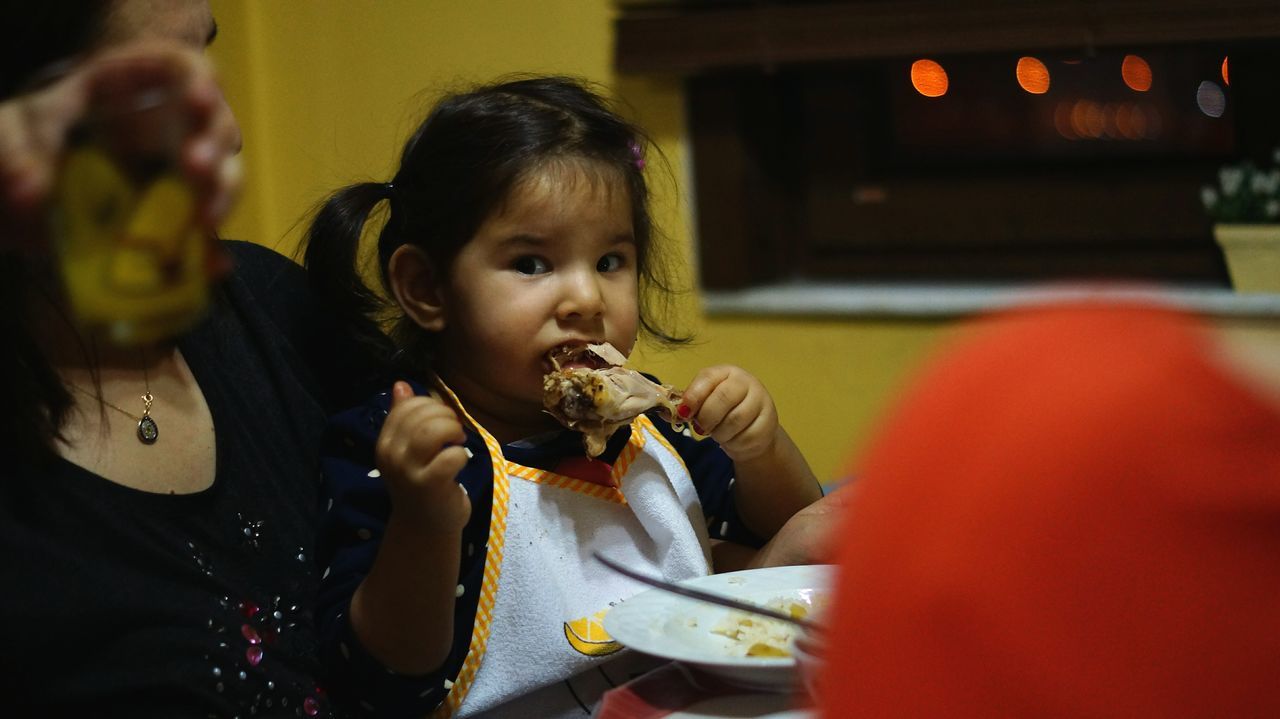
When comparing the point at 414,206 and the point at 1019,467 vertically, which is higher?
the point at 1019,467

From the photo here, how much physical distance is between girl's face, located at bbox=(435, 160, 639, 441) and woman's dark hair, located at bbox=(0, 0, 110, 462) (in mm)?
354

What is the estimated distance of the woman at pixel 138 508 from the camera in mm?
807

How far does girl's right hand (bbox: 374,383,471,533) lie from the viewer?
0.86 meters

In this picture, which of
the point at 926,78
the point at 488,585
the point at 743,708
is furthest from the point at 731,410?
the point at 926,78

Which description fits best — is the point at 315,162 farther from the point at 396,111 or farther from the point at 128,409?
the point at 128,409

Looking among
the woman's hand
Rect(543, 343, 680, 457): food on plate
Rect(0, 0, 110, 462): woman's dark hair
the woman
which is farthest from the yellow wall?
the woman's hand

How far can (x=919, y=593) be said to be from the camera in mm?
416

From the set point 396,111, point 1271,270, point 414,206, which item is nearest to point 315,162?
point 396,111

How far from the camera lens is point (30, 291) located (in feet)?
2.96

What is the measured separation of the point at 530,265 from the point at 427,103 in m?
1.52

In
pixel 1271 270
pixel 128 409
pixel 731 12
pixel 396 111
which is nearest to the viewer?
pixel 128 409

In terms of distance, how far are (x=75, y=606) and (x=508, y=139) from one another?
551 mm

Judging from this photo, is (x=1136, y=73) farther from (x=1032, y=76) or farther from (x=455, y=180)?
(x=455, y=180)

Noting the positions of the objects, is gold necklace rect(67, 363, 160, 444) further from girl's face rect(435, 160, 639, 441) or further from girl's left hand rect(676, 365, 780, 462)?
girl's left hand rect(676, 365, 780, 462)
